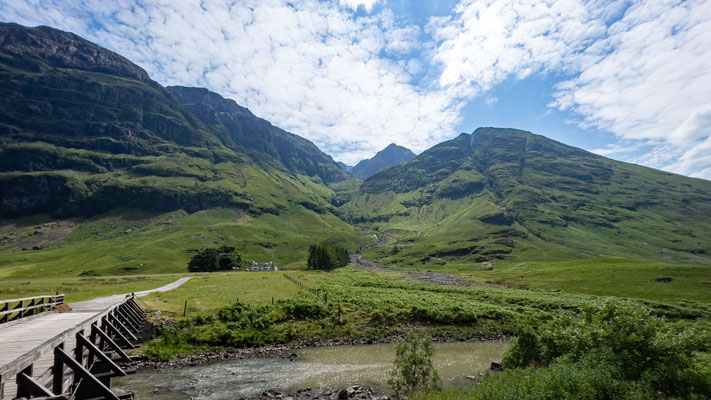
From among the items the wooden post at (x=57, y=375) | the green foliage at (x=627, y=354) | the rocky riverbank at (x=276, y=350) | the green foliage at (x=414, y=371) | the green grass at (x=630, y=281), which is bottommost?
the green grass at (x=630, y=281)

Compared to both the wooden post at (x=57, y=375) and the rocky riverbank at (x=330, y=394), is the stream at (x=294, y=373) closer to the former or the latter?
the rocky riverbank at (x=330, y=394)

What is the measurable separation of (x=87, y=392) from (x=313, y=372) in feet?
68.4

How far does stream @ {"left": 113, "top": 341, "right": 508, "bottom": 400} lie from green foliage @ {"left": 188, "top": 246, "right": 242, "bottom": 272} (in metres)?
114

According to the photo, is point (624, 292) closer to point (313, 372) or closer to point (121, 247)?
point (313, 372)

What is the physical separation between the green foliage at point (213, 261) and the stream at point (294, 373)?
4473 inches

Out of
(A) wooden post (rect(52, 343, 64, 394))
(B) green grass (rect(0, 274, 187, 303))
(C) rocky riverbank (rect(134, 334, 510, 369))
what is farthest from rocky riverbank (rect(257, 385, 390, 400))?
(B) green grass (rect(0, 274, 187, 303))

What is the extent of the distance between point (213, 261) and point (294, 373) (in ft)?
394

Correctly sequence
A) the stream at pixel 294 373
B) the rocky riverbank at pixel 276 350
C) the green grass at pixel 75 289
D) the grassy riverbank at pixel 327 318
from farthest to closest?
the green grass at pixel 75 289 < the grassy riverbank at pixel 327 318 < the rocky riverbank at pixel 276 350 < the stream at pixel 294 373

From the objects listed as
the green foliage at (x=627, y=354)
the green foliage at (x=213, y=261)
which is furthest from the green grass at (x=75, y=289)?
the green foliage at (x=627, y=354)

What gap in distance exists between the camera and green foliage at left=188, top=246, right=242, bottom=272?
441 feet

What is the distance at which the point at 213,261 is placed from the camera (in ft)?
443

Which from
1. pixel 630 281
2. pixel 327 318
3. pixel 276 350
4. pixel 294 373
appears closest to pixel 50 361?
pixel 294 373

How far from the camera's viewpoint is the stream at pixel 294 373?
2605cm

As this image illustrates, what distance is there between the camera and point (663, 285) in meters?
85.8
